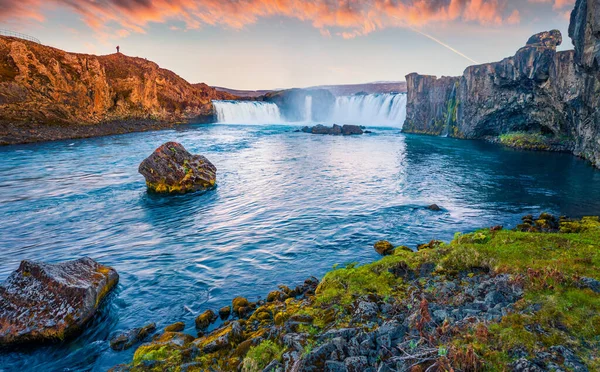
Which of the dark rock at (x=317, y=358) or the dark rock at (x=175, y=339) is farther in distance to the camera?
the dark rock at (x=175, y=339)

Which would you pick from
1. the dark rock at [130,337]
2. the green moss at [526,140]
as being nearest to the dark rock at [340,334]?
the dark rock at [130,337]

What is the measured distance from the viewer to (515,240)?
397 inches

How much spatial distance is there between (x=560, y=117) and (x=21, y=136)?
7125cm

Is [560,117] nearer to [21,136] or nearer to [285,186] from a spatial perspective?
[285,186]

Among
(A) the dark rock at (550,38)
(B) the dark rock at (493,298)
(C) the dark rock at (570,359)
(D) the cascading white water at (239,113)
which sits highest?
(A) the dark rock at (550,38)

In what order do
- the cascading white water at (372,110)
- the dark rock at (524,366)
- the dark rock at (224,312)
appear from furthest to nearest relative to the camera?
1. the cascading white water at (372,110)
2. the dark rock at (224,312)
3. the dark rock at (524,366)

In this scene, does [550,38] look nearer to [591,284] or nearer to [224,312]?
[591,284]

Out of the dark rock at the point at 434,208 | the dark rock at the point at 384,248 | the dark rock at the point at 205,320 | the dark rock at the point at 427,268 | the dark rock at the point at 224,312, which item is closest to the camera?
the dark rock at the point at 205,320

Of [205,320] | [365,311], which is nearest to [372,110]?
[205,320]

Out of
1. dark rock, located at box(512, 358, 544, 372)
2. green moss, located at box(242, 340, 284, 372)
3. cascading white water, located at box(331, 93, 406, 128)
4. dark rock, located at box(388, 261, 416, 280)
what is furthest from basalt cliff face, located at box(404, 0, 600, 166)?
green moss, located at box(242, 340, 284, 372)

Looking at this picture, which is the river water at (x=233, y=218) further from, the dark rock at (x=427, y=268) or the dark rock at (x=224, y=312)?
the dark rock at (x=427, y=268)

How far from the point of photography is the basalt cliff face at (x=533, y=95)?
83.1 ft

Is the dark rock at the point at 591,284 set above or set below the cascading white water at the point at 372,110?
below

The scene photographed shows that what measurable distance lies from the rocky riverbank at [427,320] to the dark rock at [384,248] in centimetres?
222
